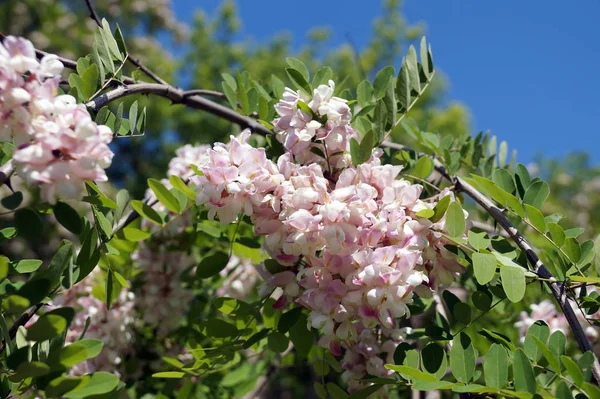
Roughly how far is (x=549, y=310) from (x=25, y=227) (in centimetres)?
130

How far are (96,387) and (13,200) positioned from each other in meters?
0.26

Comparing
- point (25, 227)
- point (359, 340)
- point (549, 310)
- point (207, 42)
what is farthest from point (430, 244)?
point (207, 42)

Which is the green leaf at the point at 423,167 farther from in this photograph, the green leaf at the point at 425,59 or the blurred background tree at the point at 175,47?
the blurred background tree at the point at 175,47

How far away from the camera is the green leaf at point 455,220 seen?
34.5 inches

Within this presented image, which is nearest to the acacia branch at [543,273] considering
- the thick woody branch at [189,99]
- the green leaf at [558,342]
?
the green leaf at [558,342]

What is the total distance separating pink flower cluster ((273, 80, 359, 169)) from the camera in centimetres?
94

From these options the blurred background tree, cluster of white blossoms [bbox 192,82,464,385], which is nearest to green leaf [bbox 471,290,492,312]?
cluster of white blossoms [bbox 192,82,464,385]

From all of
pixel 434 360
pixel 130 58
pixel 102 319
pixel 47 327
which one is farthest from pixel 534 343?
pixel 102 319

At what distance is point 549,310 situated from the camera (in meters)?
1.51

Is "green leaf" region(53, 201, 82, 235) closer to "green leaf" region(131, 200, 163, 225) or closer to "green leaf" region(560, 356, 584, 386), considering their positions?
"green leaf" region(131, 200, 163, 225)

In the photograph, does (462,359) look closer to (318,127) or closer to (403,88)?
(318,127)

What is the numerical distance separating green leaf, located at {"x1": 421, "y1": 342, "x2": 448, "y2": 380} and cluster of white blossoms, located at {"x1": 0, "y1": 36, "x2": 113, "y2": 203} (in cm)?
55

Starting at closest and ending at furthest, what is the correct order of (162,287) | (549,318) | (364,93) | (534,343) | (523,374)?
(523,374)
(534,343)
(364,93)
(549,318)
(162,287)

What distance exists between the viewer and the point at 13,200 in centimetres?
67
